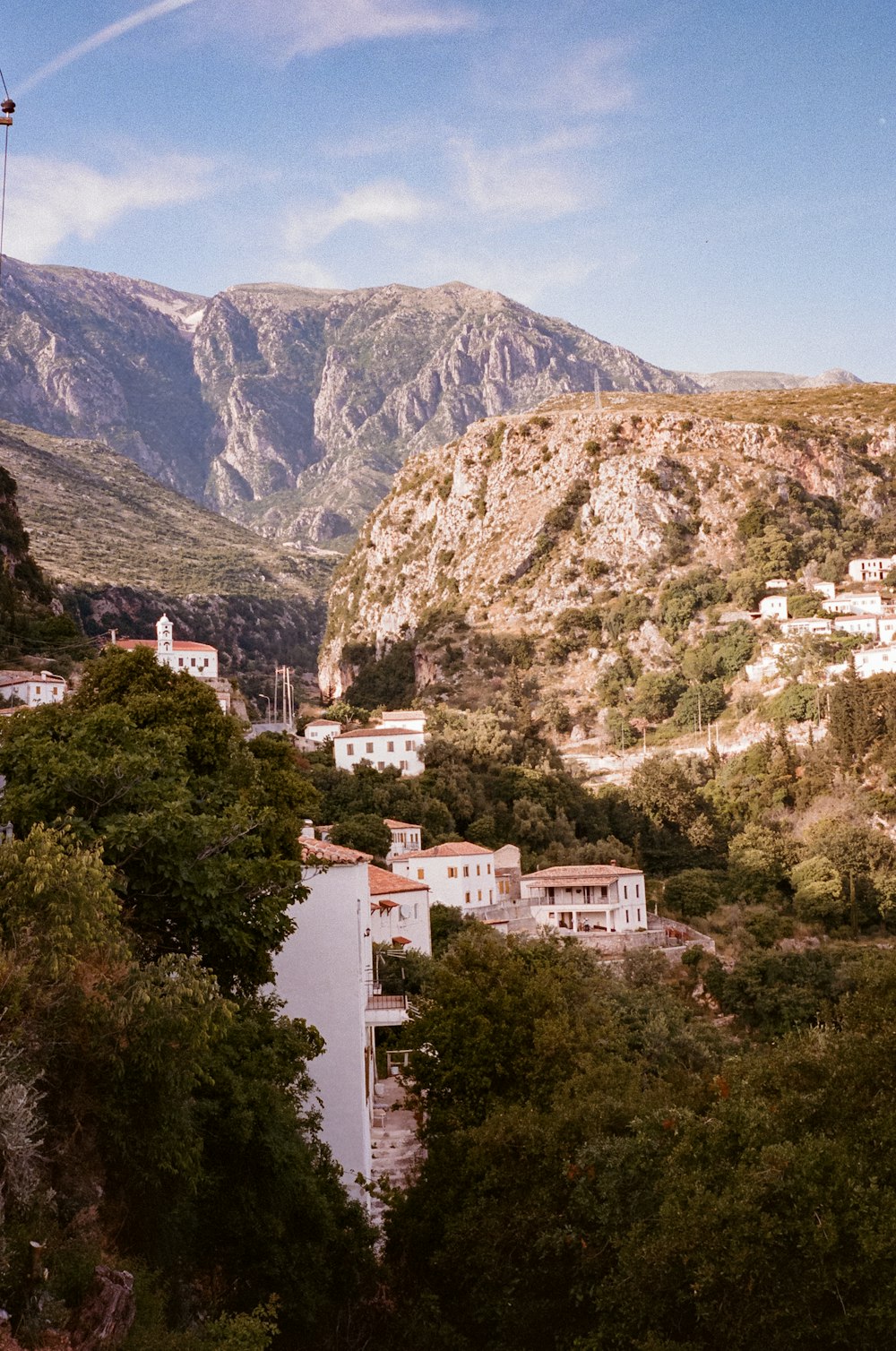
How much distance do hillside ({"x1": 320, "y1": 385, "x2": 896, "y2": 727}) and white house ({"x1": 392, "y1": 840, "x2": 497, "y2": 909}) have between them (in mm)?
50086

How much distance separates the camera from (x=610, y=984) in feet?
141

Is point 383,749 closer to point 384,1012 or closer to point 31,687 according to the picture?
point 31,687

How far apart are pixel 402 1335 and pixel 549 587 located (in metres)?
110

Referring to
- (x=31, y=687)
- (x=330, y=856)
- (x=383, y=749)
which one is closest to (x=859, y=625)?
(x=383, y=749)

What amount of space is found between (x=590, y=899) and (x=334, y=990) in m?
37.4

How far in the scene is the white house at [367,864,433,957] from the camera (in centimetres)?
4066

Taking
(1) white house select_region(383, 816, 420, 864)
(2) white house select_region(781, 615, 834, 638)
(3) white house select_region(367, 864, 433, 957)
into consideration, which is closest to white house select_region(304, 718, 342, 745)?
(1) white house select_region(383, 816, 420, 864)

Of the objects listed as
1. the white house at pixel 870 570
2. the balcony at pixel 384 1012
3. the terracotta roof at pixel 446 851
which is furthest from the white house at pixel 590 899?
the white house at pixel 870 570

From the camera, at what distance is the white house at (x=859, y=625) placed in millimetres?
101363

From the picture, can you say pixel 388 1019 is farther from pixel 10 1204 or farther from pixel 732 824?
pixel 732 824

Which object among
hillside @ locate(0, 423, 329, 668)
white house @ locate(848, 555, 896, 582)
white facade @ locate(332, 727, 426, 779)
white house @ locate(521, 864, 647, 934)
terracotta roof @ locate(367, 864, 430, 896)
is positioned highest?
hillside @ locate(0, 423, 329, 668)

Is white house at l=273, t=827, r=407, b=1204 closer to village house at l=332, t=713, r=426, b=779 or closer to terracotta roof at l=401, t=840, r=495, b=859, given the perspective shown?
terracotta roof at l=401, t=840, r=495, b=859

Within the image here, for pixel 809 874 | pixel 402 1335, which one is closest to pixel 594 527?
pixel 809 874

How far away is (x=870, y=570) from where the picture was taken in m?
117
